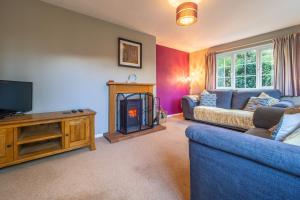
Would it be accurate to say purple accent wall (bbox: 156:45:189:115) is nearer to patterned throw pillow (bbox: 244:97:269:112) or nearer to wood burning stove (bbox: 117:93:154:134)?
wood burning stove (bbox: 117:93:154:134)

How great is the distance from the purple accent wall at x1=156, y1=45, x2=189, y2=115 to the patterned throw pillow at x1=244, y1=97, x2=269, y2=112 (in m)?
2.15

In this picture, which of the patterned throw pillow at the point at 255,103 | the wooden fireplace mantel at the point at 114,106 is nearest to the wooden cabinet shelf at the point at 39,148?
the wooden fireplace mantel at the point at 114,106

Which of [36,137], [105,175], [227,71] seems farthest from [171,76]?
[36,137]

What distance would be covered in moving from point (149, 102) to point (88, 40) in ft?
6.21

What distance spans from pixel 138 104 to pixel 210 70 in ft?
9.25

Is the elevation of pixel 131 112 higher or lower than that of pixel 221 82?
lower

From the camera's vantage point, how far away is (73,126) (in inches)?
86.5

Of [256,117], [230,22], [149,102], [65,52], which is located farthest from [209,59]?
[65,52]

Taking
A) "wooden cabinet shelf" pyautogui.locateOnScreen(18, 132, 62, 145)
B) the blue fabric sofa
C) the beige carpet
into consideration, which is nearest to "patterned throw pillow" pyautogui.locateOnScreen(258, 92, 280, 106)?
the beige carpet

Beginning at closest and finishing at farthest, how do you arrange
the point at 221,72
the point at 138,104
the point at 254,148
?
the point at 254,148, the point at 138,104, the point at 221,72

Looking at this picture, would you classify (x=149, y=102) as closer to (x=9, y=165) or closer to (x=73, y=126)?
(x=73, y=126)

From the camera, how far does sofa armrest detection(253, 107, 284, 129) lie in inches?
74.2

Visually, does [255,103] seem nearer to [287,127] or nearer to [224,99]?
[224,99]

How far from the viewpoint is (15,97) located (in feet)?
6.44
